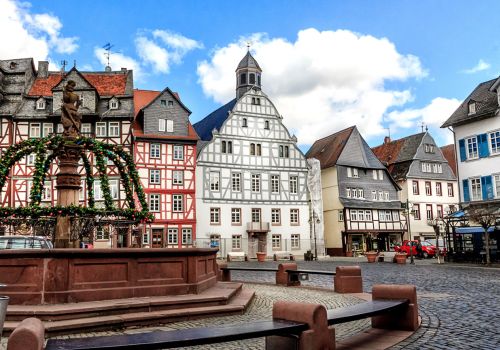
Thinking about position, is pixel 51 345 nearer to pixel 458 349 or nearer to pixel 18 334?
pixel 18 334

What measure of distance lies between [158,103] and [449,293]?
102 feet

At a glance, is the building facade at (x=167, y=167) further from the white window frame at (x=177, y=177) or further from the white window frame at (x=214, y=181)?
the white window frame at (x=214, y=181)

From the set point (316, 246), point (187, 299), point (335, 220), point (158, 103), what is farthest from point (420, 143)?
point (187, 299)

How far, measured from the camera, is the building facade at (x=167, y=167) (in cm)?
3897

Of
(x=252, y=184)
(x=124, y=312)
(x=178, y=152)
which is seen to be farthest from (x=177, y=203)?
(x=124, y=312)

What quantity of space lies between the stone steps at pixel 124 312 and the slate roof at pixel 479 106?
27.7 m

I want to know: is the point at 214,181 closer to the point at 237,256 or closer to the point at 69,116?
the point at 237,256

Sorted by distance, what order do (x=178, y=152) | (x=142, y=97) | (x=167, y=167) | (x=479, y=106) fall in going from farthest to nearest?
(x=142, y=97)
(x=178, y=152)
(x=167, y=167)
(x=479, y=106)

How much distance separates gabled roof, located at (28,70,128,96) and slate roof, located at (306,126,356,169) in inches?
835

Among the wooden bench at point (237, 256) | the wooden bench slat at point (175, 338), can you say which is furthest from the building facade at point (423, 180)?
the wooden bench slat at point (175, 338)

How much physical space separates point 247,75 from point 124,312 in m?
41.6

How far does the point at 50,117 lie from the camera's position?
124ft

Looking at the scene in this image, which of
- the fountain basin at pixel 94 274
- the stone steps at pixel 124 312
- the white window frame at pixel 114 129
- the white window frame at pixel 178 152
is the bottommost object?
the stone steps at pixel 124 312

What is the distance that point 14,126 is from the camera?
37875 mm
